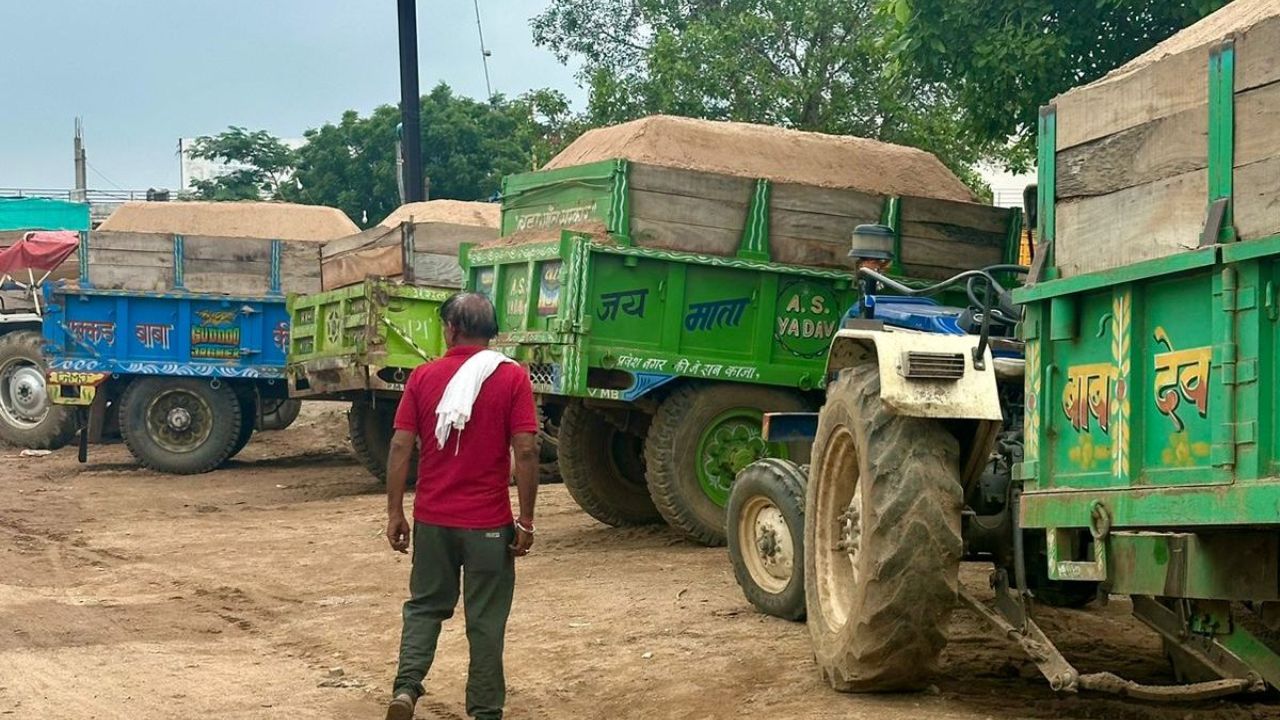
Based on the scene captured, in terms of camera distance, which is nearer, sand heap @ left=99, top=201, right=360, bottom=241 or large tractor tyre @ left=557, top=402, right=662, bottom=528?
large tractor tyre @ left=557, top=402, right=662, bottom=528

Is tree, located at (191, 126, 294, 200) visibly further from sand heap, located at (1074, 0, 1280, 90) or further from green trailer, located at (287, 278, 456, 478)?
sand heap, located at (1074, 0, 1280, 90)

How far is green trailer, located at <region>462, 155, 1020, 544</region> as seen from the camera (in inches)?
424

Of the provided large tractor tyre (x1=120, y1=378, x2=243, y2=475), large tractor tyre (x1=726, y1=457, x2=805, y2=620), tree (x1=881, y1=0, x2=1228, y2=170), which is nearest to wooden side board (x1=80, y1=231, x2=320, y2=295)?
large tractor tyre (x1=120, y1=378, x2=243, y2=475)

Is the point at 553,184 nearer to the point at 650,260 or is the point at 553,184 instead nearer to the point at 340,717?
the point at 650,260

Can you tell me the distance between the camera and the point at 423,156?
3425cm

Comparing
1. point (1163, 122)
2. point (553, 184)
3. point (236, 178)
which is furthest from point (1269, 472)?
point (236, 178)

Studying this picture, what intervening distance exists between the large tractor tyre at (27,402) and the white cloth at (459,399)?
15.7 meters

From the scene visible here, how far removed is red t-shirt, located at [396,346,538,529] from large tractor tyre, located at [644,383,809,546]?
4785mm

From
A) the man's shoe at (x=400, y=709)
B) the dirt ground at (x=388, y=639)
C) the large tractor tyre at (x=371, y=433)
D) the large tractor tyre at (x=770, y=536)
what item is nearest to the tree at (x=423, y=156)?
the large tractor tyre at (x=371, y=433)

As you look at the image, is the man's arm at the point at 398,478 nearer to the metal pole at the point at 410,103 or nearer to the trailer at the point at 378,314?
the trailer at the point at 378,314

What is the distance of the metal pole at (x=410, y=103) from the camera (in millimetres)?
22859

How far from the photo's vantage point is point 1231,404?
4641 mm

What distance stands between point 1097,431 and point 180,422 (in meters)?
14.6

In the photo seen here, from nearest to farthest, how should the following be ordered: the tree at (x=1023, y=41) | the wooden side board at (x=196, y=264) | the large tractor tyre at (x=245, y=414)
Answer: the tree at (x=1023, y=41), the wooden side board at (x=196, y=264), the large tractor tyre at (x=245, y=414)
